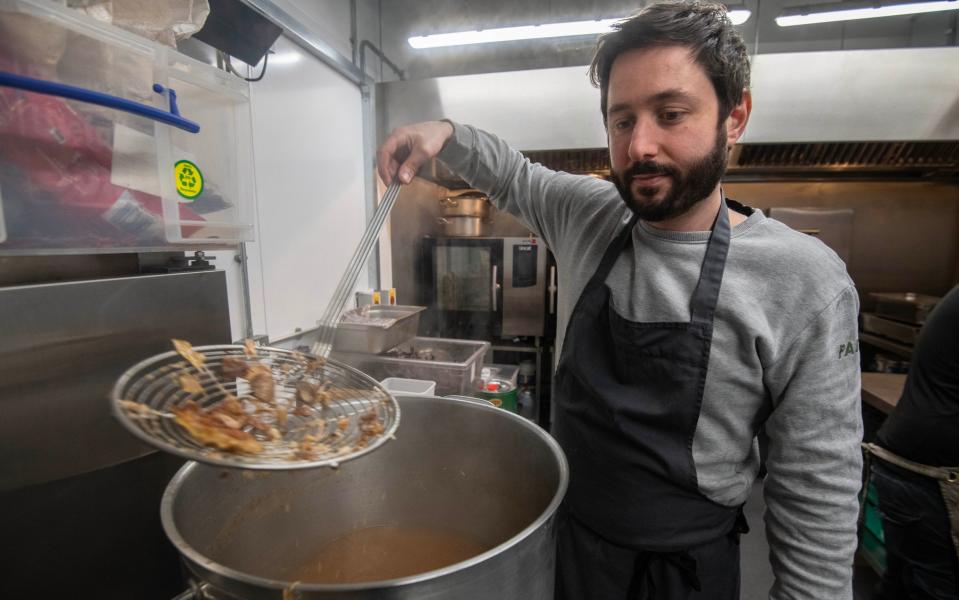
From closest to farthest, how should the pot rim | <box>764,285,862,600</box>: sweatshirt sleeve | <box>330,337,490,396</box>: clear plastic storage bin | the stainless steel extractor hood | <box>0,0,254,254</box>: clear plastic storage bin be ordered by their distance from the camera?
the pot rim, <box>0,0,254,254</box>: clear plastic storage bin, <box>764,285,862,600</box>: sweatshirt sleeve, <box>330,337,490,396</box>: clear plastic storage bin, the stainless steel extractor hood

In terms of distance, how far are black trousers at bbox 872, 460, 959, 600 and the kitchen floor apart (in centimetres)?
43

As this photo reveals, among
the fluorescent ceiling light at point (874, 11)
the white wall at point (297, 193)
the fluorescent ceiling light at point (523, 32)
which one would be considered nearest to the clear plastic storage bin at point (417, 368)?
the white wall at point (297, 193)

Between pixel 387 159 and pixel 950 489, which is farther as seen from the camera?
pixel 950 489

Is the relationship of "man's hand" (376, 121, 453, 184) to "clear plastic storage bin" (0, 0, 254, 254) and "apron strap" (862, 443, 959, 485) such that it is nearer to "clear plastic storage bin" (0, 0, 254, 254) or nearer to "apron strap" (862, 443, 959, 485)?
"clear plastic storage bin" (0, 0, 254, 254)

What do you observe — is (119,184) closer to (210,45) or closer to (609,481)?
(210,45)

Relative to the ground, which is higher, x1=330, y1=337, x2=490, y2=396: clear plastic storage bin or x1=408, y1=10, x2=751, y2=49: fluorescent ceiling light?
x1=408, y1=10, x2=751, y2=49: fluorescent ceiling light

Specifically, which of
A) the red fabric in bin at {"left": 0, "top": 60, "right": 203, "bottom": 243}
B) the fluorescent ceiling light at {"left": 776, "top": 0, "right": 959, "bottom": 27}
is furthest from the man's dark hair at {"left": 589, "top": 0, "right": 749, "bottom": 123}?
the fluorescent ceiling light at {"left": 776, "top": 0, "right": 959, "bottom": 27}

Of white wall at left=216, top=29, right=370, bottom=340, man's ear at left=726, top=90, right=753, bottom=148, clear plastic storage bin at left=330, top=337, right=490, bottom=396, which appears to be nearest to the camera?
man's ear at left=726, top=90, right=753, bottom=148

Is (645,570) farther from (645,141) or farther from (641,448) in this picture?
(645,141)

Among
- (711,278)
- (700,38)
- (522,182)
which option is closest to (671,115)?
(700,38)

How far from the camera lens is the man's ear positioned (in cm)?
79

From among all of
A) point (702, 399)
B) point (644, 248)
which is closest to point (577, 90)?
point (644, 248)

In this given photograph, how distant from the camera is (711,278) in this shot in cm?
76

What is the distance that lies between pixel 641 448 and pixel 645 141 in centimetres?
54
